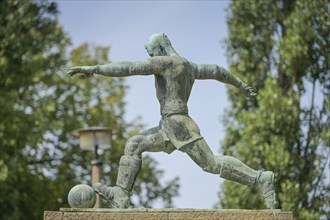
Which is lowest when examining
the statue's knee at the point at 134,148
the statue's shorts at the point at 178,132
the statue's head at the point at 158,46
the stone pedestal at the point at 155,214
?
the stone pedestal at the point at 155,214

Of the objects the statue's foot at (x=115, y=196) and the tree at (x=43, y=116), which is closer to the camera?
the statue's foot at (x=115, y=196)

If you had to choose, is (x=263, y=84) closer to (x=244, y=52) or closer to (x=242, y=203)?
(x=244, y=52)

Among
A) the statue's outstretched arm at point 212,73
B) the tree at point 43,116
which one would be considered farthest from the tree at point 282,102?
the statue's outstretched arm at point 212,73

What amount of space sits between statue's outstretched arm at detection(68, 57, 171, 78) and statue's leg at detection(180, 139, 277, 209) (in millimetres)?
896

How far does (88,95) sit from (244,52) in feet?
19.2

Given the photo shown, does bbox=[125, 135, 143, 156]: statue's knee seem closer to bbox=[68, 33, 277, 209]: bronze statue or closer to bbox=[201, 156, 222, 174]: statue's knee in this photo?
bbox=[68, 33, 277, 209]: bronze statue

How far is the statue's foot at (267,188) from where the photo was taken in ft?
30.5

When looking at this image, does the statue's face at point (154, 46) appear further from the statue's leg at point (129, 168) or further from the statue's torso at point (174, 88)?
the statue's leg at point (129, 168)

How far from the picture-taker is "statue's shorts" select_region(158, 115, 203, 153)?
943cm

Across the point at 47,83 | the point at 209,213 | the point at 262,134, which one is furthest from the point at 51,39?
the point at 209,213

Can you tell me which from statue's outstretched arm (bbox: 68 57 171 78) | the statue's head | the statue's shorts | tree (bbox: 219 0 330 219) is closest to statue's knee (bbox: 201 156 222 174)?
the statue's shorts

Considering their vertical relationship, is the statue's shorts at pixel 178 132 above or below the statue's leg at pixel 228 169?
above

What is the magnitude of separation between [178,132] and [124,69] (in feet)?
2.86

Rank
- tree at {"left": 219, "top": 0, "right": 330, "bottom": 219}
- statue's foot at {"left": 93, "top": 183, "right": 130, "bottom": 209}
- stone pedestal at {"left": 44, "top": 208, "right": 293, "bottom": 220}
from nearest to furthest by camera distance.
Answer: stone pedestal at {"left": 44, "top": 208, "right": 293, "bottom": 220}, statue's foot at {"left": 93, "top": 183, "right": 130, "bottom": 209}, tree at {"left": 219, "top": 0, "right": 330, "bottom": 219}
